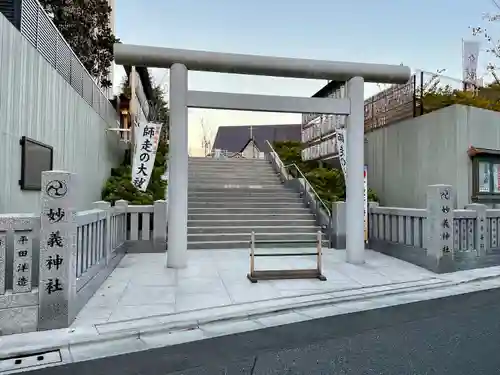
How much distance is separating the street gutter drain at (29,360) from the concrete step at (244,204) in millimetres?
9110

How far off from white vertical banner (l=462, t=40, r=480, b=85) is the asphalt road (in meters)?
14.8

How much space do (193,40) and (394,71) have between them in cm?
1049

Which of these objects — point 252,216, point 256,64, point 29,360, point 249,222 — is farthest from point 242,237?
point 29,360

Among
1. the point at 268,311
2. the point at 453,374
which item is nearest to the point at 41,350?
the point at 268,311

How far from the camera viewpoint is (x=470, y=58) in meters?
17.0

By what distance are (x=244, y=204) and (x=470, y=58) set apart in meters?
12.1

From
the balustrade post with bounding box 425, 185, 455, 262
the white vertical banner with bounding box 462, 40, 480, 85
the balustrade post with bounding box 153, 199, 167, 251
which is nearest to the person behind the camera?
the balustrade post with bounding box 425, 185, 455, 262

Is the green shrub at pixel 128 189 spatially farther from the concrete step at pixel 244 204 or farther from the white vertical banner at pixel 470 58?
the white vertical banner at pixel 470 58

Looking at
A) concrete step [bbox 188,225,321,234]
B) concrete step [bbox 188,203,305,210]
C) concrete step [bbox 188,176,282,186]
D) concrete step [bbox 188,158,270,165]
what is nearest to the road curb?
concrete step [bbox 188,225,321,234]

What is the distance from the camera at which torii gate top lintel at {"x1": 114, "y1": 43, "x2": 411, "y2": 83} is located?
8.16 m

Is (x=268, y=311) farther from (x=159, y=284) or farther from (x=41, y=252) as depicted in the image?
(x=41, y=252)

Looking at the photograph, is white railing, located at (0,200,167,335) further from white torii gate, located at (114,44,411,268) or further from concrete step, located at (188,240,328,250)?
concrete step, located at (188,240,328,250)

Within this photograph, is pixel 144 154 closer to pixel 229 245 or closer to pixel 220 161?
pixel 229 245

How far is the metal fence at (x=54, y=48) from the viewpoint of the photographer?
7.57 m
